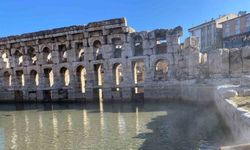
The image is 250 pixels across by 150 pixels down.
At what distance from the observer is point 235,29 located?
3800 centimetres

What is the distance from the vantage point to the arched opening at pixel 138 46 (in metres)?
21.9

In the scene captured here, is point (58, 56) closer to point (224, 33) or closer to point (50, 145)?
point (50, 145)

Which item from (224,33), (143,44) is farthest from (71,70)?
(224,33)

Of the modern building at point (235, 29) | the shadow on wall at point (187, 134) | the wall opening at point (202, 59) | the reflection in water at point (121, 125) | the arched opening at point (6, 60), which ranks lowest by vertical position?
the reflection in water at point (121, 125)

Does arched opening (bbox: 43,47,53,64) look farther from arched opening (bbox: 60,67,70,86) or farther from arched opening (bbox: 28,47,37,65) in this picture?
arched opening (bbox: 60,67,70,86)

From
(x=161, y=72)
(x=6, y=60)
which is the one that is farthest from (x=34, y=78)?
(x=161, y=72)

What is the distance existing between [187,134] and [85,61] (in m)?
16.0

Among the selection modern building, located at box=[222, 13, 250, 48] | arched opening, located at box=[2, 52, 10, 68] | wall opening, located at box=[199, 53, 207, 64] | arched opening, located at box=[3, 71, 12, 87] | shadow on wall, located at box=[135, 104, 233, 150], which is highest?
modern building, located at box=[222, 13, 250, 48]

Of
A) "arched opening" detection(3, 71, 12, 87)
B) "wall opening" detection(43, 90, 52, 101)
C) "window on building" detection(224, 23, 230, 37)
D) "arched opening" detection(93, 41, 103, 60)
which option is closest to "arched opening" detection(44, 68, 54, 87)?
"wall opening" detection(43, 90, 52, 101)

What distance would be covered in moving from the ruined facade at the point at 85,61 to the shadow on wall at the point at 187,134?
30.3ft

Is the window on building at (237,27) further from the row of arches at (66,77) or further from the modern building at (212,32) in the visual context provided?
the row of arches at (66,77)

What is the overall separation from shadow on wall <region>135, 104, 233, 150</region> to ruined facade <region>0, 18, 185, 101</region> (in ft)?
30.3

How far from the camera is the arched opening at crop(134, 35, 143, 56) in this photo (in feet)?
71.8

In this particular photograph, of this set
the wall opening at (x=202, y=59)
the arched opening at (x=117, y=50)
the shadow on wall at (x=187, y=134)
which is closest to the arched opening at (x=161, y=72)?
the arched opening at (x=117, y=50)
